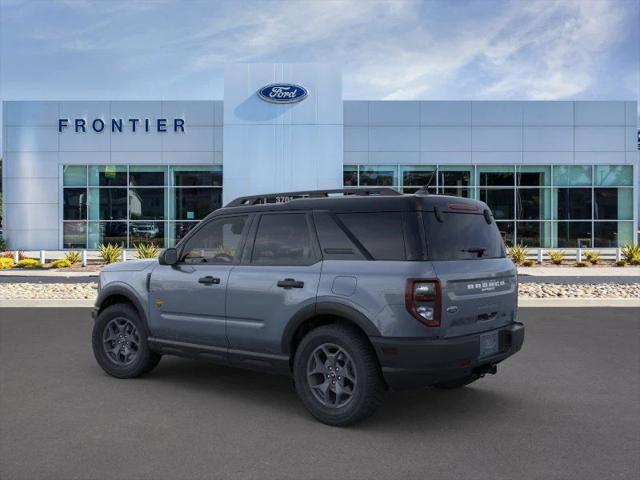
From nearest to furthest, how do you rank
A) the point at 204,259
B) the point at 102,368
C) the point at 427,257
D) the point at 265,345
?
the point at 427,257 < the point at 265,345 < the point at 204,259 < the point at 102,368

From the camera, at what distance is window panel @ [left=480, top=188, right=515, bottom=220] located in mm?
28859

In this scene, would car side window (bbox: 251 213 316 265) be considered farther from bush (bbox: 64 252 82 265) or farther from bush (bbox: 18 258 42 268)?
bush (bbox: 64 252 82 265)

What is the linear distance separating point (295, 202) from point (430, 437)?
2295 millimetres

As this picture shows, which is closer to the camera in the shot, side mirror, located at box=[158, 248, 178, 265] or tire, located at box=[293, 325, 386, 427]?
tire, located at box=[293, 325, 386, 427]

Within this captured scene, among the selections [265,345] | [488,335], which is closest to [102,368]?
→ [265,345]

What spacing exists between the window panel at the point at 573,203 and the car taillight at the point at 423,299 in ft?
86.6

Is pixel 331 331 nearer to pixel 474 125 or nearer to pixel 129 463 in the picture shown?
pixel 129 463

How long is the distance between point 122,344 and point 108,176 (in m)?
24.0

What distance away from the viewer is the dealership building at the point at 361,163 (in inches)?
1121

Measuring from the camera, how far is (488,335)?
5.10 meters

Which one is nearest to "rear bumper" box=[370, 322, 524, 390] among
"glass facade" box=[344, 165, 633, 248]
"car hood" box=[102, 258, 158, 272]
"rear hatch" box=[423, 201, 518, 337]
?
"rear hatch" box=[423, 201, 518, 337]

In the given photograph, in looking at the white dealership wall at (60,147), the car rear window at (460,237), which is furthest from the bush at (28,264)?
the car rear window at (460,237)

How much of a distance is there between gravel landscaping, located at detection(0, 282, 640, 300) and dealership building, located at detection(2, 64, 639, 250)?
42.5ft

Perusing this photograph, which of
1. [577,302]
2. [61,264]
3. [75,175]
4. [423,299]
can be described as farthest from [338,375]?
Answer: [75,175]
